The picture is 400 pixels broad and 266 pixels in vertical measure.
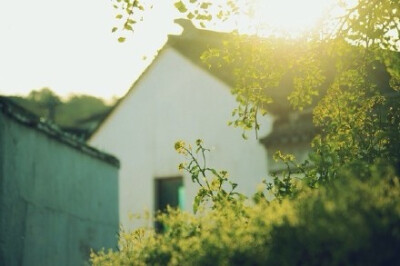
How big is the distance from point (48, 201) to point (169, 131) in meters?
10.0

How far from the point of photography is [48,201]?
903 cm

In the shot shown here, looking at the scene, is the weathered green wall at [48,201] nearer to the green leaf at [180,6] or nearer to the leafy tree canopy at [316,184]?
the leafy tree canopy at [316,184]

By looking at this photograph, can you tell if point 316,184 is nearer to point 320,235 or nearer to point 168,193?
point 320,235

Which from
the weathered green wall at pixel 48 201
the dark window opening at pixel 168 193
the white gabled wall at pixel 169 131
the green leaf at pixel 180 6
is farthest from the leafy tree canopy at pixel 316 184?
the dark window opening at pixel 168 193

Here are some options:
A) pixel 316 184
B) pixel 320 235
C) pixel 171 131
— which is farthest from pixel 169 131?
pixel 320 235

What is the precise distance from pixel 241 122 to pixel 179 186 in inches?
460

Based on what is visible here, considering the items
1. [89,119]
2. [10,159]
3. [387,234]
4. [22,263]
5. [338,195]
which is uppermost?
[89,119]

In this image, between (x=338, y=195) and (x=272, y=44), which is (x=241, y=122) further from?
(x=338, y=195)

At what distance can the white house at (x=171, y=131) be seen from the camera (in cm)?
1753

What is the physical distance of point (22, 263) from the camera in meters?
7.94

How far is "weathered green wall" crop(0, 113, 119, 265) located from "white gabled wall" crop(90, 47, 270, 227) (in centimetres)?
657

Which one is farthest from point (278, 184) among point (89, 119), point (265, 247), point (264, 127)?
point (89, 119)

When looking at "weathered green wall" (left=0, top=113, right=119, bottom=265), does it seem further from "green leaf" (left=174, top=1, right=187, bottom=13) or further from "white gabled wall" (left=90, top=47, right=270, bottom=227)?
"white gabled wall" (left=90, top=47, right=270, bottom=227)

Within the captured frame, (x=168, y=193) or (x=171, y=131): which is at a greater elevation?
(x=171, y=131)
